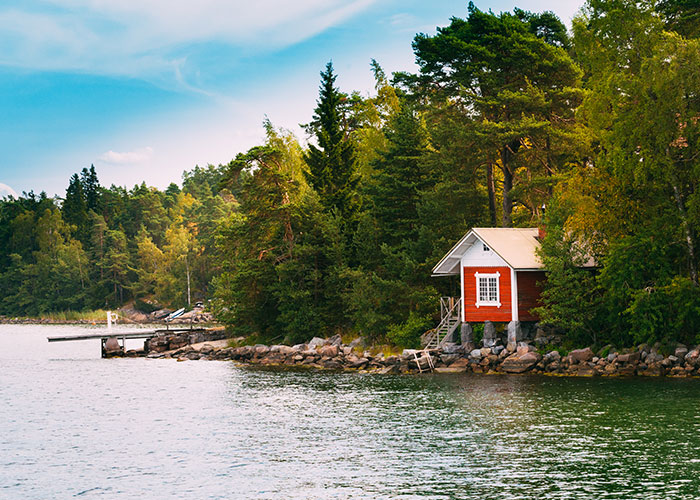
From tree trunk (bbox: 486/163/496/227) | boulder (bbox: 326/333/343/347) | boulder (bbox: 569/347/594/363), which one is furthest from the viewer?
tree trunk (bbox: 486/163/496/227)

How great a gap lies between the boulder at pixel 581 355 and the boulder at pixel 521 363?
170 cm

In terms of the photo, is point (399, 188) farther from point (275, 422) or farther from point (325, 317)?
point (275, 422)

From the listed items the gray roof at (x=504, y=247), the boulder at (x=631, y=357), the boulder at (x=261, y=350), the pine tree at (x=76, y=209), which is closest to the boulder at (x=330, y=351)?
the boulder at (x=261, y=350)

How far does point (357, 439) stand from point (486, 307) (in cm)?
1804

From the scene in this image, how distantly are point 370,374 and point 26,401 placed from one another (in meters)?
17.5

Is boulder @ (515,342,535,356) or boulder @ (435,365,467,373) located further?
boulder @ (435,365,467,373)

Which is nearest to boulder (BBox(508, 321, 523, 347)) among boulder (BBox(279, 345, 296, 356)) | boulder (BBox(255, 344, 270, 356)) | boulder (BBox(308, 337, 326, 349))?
boulder (BBox(308, 337, 326, 349))

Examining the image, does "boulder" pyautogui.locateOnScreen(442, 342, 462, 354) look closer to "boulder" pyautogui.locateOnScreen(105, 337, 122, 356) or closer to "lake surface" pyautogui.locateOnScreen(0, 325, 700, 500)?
"lake surface" pyautogui.locateOnScreen(0, 325, 700, 500)

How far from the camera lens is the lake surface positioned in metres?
18.6

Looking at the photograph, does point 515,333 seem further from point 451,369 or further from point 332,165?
point 332,165

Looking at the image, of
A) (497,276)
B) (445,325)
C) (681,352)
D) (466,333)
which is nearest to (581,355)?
(681,352)

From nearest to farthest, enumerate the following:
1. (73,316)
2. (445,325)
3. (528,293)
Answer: (528,293)
(445,325)
(73,316)

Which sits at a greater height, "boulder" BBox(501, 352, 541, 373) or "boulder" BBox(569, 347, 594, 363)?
"boulder" BBox(569, 347, 594, 363)

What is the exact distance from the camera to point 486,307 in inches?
1601
